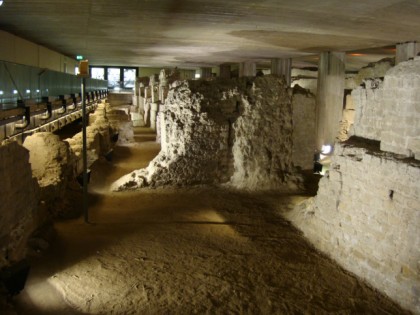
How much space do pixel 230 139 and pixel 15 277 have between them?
22.1 feet

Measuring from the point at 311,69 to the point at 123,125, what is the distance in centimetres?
1337

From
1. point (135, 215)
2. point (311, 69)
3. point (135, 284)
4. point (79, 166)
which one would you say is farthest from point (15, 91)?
Result: point (311, 69)

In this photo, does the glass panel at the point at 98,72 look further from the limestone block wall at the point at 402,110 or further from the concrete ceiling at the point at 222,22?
the limestone block wall at the point at 402,110

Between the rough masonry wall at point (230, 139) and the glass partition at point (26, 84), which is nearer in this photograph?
the glass partition at point (26, 84)

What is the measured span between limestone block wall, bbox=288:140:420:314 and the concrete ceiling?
324cm

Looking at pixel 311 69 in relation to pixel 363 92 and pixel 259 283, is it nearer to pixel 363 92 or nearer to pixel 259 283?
pixel 363 92

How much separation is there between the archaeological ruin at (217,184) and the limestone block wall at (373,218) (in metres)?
0.02

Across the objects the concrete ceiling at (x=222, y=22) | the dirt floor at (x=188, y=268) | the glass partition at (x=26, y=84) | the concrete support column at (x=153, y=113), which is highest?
the concrete ceiling at (x=222, y=22)

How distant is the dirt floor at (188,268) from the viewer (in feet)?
16.9

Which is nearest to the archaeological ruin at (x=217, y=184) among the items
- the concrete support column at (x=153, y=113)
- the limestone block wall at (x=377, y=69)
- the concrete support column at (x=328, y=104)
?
the concrete support column at (x=328, y=104)

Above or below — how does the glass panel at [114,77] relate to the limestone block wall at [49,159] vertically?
above

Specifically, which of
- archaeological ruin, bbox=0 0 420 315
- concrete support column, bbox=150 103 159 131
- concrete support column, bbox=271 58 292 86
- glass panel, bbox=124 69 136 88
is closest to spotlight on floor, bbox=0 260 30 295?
archaeological ruin, bbox=0 0 420 315

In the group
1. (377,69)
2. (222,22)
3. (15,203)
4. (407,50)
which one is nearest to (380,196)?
(15,203)

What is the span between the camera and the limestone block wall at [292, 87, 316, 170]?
11.9m
